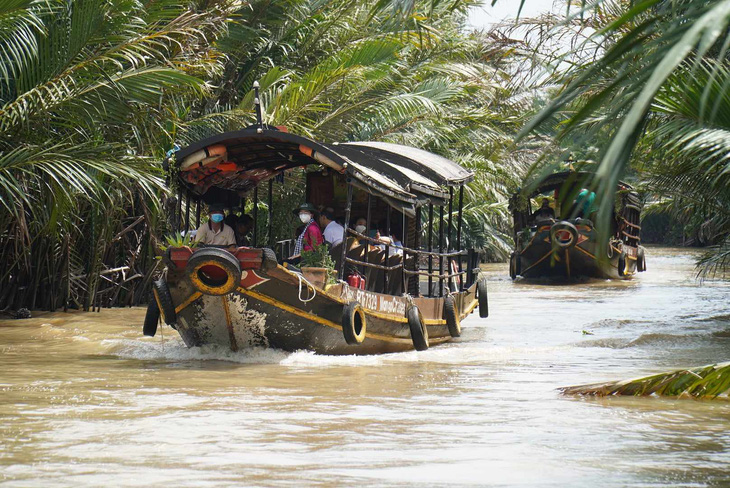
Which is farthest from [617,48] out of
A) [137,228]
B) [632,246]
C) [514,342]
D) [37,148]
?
[632,246]

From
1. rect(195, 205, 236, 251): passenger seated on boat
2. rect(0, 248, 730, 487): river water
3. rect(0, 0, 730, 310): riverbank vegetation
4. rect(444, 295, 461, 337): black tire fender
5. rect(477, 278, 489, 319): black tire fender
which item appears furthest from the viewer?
rect(477, 278, 489, 319): black tire fender

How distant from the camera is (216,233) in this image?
10.5m

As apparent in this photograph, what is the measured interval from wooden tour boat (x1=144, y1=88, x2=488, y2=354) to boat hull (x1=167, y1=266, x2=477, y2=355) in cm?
1

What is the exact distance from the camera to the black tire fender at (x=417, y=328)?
11.3 m

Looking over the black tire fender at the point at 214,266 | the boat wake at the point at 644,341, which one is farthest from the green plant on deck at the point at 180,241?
the boat wake at the point at 644,341

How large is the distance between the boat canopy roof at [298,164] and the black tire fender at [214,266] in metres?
1.44

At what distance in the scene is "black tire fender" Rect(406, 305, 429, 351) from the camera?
37.1ft

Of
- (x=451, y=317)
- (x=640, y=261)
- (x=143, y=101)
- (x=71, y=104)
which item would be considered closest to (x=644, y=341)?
(x=451, y=317)

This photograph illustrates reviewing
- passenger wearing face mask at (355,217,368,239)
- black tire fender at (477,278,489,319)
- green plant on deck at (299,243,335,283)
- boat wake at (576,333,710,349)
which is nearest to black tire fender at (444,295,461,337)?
boat wake at (576,333,710,349)

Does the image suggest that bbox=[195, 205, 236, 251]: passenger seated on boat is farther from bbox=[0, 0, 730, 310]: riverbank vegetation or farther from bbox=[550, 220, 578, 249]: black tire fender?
bbox=[550, 220, 578, 249]: black tire fender

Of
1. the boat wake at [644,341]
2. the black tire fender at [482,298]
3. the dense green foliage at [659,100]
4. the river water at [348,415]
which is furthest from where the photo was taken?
the black tire fender at [482,298]

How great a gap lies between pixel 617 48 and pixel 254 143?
8.02 meters

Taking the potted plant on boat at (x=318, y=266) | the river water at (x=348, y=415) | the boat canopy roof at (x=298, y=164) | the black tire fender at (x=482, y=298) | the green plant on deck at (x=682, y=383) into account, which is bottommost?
the river water at (x=348, y=415)

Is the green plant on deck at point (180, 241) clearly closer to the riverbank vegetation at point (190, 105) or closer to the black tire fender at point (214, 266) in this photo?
the black tire fender at point (214, 266)
